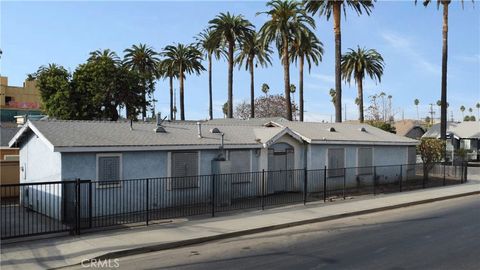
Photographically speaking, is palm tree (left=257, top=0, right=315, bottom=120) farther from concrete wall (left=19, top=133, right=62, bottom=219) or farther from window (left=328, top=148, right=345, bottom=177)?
concrete wall (left=19, top=133, right=62, bottom=219)

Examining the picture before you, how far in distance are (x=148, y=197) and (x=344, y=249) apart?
7047 mm

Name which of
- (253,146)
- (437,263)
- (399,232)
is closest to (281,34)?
(253,146)

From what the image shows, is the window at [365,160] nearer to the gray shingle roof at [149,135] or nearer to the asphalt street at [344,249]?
the gray shingle roof at [149,135]

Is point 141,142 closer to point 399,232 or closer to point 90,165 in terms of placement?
point 90,165

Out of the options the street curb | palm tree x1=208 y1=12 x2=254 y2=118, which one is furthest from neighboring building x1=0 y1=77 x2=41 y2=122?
the street curb

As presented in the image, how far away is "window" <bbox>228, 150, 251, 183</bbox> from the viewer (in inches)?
772

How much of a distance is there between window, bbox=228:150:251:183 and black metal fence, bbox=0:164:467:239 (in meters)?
0.11

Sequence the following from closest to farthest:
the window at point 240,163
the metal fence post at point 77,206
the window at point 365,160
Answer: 1. the metal fence post at point 77,206
2. the window at point 240,163
3. the window at point 365,160

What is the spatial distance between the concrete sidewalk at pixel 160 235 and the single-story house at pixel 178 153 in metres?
1.78

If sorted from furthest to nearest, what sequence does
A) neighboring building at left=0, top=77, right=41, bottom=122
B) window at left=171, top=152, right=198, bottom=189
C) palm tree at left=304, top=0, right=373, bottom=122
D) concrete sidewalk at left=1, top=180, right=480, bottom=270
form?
Result: neighboring building at left=0, top=77, right=41, bottom=122 → palm tree at left=304, top=0, right=373, bottom=122 → window at left=171, top=152, right=198, bottom=189 → concrete sidewalk at left=1, top=180, right=480, bottom=270

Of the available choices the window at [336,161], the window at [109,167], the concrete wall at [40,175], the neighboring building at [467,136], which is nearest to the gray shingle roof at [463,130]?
the neighboring building at [467,136]

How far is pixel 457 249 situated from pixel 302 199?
911cm

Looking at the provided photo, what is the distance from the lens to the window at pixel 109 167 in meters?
15.6

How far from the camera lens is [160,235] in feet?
40.2
